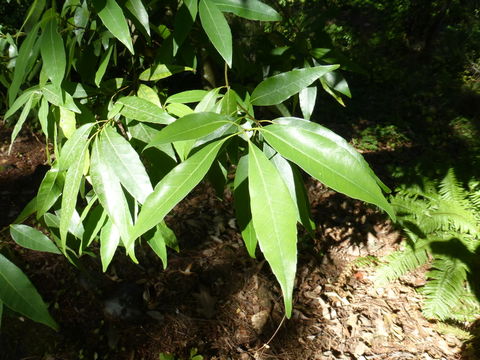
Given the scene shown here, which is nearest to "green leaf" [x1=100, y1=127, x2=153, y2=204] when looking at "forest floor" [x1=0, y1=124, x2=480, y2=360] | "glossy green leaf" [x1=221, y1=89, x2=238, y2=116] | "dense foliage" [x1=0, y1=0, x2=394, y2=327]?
"dense foliage" [x1=0, y1=0, x2=394, y2=327]

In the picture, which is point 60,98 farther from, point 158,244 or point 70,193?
point 158,244

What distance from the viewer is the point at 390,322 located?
97.3 inches

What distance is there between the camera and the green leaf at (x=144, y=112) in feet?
2.45

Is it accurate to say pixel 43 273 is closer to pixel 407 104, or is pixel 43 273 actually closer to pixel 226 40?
pixel 226 40

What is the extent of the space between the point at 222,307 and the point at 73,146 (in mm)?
1948

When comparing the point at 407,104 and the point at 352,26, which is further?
the point at 352,26

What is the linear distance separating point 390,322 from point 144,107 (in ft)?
8.14

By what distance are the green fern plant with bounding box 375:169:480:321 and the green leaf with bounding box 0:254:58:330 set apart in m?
2.49

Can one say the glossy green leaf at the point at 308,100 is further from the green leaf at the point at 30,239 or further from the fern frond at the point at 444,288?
the fern frond at the point at 444,288

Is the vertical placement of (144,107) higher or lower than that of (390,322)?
higher

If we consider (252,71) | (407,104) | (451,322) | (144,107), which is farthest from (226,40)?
(407,104)

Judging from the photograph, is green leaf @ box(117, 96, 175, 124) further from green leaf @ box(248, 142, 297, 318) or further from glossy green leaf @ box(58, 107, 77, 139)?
green leaf @ box(248, 142, 297, 318)

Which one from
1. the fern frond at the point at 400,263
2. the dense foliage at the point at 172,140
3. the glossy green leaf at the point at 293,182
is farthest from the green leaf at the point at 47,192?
the fern frond at the point at 400,263

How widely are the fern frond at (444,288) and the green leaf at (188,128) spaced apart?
8.27 feet
